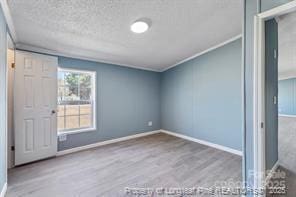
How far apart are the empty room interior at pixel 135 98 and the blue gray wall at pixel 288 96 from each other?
650 centimetres

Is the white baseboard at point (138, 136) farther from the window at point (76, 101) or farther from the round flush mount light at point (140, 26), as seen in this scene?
the round flush mount light at point (140, 26)

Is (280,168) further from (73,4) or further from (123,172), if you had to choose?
(73,4)

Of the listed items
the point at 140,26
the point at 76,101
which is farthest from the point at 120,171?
the point at 140,26

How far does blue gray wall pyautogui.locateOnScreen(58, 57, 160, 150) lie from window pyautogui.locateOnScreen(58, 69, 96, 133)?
0.15 meters

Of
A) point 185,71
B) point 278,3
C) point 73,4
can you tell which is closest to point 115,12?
point 73,4

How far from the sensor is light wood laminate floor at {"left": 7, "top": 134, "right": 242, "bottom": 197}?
2.22 m

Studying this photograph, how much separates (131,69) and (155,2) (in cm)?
270

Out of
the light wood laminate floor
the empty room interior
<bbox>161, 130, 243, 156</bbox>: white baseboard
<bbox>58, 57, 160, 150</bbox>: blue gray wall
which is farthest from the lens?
<bbox>58, 57, 160, 150</bbox>: blue gray wall

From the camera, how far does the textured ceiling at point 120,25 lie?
6.68 feet

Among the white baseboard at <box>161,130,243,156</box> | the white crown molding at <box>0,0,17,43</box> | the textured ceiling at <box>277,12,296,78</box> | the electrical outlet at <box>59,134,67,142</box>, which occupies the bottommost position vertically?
the white baseboard at <box>161,130,243,156</box>

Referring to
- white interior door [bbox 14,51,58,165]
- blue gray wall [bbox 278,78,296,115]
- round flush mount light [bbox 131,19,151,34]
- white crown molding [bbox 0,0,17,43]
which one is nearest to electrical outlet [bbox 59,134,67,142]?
white interior door [bbox 14,51,58,165]

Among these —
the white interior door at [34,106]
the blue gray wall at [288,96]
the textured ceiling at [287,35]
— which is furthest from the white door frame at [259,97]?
the blue gray wall at [288,96]

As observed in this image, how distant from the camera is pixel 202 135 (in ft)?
13.9

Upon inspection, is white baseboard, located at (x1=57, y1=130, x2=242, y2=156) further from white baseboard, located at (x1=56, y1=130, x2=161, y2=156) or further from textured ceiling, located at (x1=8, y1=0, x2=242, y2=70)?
textured ceiling, located at (x1=8, y1=0, x2=242, y2=70)
